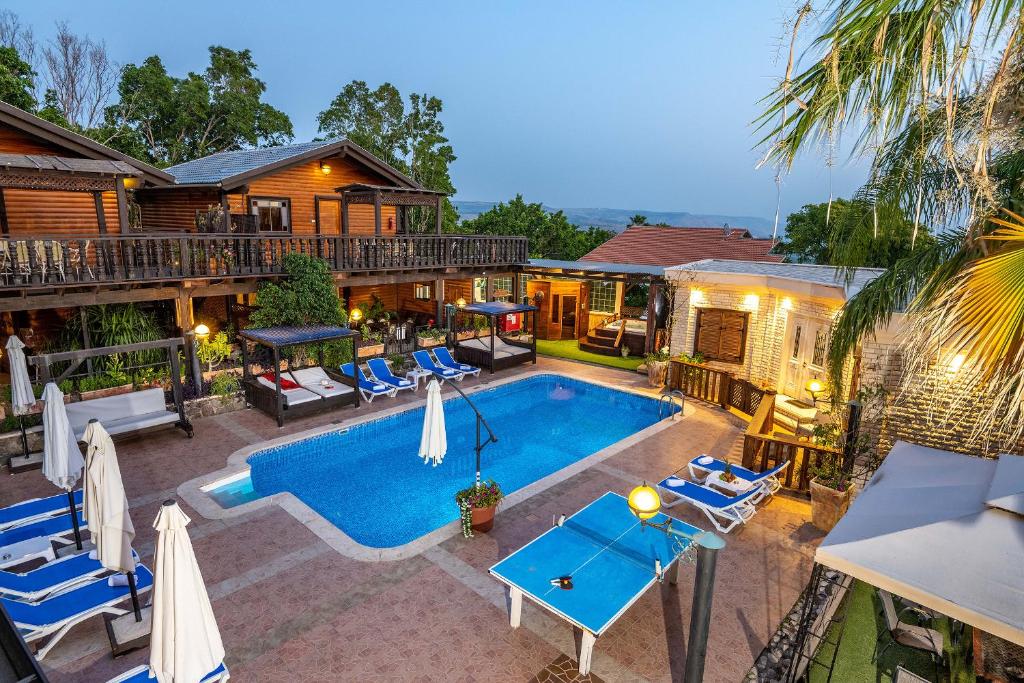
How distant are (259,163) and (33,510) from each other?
1368cm

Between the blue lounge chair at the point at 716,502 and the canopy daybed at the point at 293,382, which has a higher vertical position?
the canopy daybed at the point at 293,382

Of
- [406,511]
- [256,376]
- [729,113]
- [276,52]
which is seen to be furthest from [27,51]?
[276,52]

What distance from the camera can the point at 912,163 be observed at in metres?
4.37

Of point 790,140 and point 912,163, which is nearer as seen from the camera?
point 790,140

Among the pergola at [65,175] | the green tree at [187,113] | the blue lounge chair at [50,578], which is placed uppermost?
the green tree at [187,113]

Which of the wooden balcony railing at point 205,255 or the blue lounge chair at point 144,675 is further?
the wooden balcony railing at point 205,255

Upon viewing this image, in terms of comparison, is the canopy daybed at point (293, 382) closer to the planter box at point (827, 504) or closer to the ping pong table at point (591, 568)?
the ping pong table at point (591, 568)

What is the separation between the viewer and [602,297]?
24.4 metres

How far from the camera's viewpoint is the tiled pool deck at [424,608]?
572 centimetres

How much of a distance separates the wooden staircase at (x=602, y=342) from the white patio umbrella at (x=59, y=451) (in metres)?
17.0

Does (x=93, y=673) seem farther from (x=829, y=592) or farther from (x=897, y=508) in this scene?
(x=829, y=592)

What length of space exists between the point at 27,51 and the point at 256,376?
36620 mm

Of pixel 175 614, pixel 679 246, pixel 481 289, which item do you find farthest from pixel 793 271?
pixel 175 614

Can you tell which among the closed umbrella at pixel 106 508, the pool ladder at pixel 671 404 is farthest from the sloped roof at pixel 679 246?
the closed umbrella at pixel 106 508
